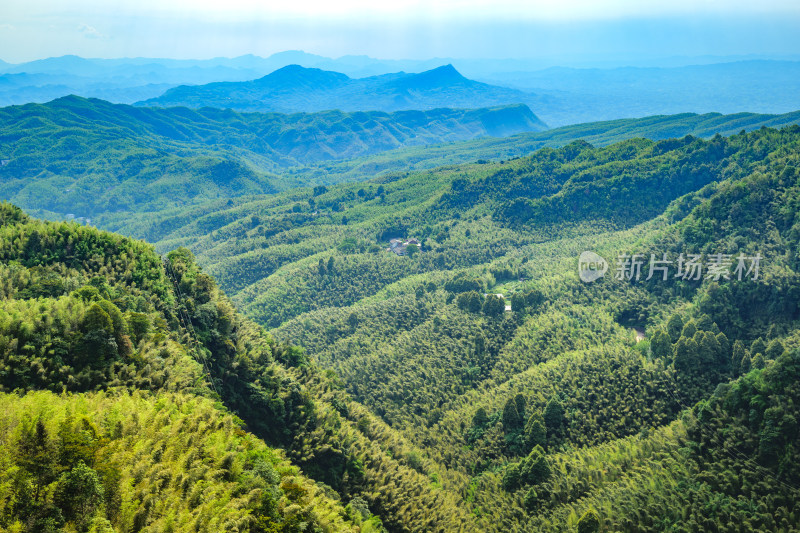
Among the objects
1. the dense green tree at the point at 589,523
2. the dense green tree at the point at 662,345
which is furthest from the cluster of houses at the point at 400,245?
the dense green tree at the point at 589,523

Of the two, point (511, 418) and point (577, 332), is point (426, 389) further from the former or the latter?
point (577, 332)

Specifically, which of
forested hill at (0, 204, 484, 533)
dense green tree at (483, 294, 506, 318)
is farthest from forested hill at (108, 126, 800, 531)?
forested hill at (0, 204, 484, 533)

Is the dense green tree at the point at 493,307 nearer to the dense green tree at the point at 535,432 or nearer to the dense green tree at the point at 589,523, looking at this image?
the dense green tree at the point at 535,432

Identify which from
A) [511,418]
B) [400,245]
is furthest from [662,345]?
[400,245]

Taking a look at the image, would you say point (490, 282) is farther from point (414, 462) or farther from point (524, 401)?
point (414, 462)

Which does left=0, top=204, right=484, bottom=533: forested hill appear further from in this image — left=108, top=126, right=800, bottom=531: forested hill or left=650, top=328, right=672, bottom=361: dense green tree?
left=650, top=328, right=672, bottom=361: dense green tree

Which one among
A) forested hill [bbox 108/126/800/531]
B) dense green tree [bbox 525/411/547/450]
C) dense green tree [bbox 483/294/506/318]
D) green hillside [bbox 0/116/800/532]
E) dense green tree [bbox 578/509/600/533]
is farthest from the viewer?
dense green tree [bbox 483/294/506/318]

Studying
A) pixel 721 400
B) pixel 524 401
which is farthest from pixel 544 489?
pixel 721 400
